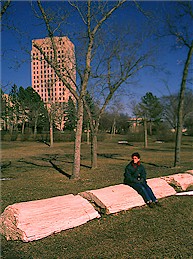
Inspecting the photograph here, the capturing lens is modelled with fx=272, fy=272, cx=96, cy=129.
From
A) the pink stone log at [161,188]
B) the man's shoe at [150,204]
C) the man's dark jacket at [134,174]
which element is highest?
the man's dark jacket at [134,174]

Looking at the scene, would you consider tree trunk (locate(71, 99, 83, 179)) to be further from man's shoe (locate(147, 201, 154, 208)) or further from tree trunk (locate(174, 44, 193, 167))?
tree trunk (locate(174, 44, 193, 167))

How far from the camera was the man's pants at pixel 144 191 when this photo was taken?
6492 mm

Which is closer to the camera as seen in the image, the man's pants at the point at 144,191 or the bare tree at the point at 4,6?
the man's pants at the point at 144,191

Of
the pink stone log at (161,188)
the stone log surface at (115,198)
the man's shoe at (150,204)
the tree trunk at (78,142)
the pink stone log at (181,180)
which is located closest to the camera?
the stone log surface at (115,198)

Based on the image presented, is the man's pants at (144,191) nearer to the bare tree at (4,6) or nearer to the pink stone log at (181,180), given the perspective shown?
the pink stone log at (181,180)

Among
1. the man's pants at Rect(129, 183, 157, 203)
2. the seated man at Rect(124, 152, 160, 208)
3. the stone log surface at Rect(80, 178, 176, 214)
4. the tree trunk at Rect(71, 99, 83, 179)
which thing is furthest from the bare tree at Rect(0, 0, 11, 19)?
the man's pants at Rect(129, 183, 157, 203)

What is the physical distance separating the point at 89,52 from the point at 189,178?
5664 mm

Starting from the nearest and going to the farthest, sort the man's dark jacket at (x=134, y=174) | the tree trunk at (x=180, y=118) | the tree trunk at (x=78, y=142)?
the man's dark jacket at (x=134, y=174)
the tree trunk at (x=78, y=142)
the tree trunk at (x=180, y=118)

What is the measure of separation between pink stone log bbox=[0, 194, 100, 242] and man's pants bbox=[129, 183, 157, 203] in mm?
1594

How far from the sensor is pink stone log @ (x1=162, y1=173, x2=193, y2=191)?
325 inches

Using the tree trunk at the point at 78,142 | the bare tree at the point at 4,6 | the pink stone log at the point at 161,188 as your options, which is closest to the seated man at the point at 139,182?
the pink stone log at the point at 161,188

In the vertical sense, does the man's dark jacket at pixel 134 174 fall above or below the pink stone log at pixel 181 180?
above

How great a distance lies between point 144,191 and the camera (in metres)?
6.51

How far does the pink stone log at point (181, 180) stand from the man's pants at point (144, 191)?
175 centimetres
